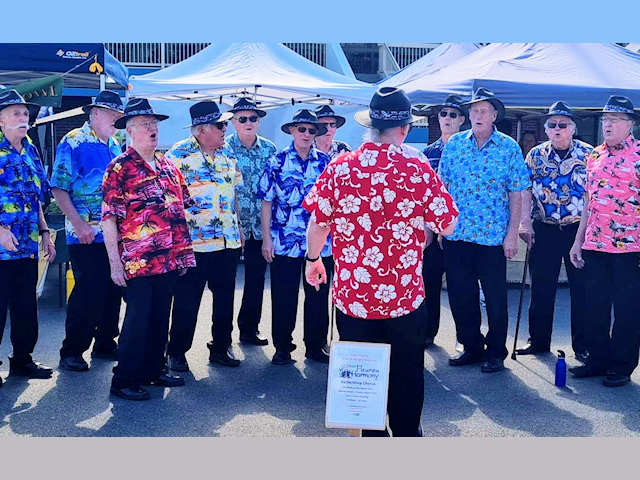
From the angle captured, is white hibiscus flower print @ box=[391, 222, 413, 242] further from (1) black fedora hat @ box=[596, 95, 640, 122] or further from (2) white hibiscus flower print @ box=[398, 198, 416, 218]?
(1) black fedora hat @ box=[596, 95, 640, 122]

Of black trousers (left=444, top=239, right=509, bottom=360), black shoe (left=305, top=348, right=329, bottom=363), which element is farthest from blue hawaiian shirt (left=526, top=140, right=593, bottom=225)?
black shoe (left=305, top=348, right=329, bottom=363)

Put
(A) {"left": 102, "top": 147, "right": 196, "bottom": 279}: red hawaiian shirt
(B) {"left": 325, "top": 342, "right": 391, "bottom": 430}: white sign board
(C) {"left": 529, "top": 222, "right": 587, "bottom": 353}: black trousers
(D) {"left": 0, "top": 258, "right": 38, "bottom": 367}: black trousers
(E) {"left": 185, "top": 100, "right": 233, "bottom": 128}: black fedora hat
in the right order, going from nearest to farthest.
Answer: (B) {"left": 325, "top": 342, "right": 391, "bottom": 430}: white sign board, (A) {"left": 102, "top": 147, "right": 196, "bottom": 279}: red hawaiian shirt, (D) {"left": 0, "top": 258, "right": 38, "bottom": 367}: black trousers, (E) {"left": 185, "top": 100, "right": 233, "bottom": 128}: black fedora hat, (C) {"left": 529, "top": 222, "right": 587, "bottom": 353}: black trousers

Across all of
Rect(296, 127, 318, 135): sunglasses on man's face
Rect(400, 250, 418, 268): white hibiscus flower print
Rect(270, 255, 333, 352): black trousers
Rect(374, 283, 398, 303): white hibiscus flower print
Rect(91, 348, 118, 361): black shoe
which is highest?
Rect(296, 127, 318, 135): sunglasses on man's face

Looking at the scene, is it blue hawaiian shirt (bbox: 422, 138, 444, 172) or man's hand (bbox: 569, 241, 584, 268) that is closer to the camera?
man's hand (bbox: 569, 241, 584, 268)

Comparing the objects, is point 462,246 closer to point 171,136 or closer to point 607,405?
point 607,405

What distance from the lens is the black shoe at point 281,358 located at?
644 cm

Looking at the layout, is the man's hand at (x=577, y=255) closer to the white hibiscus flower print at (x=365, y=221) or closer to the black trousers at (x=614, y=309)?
the black trousers at (x=614, y=309)

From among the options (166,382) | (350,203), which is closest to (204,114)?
(166,382)

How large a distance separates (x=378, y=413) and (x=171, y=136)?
1163cm

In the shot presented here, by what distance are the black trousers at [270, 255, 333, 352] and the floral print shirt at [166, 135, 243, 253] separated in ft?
1.71

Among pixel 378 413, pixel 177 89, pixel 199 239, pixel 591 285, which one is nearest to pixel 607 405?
pixel 591 285

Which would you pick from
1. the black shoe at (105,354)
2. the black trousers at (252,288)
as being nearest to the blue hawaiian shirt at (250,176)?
the black trousers at (252,288)

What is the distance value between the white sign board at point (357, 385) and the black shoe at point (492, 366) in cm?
244

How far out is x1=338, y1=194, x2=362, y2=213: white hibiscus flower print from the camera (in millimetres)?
3918
